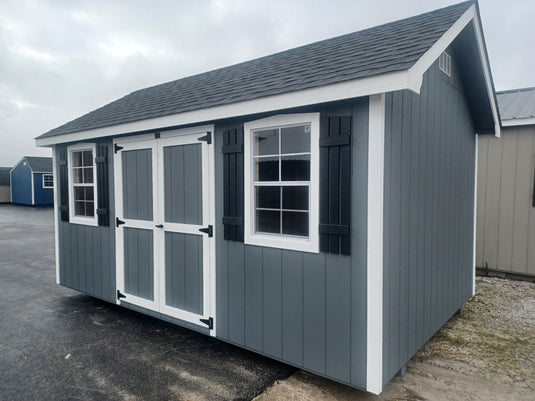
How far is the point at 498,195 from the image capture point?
5988mm

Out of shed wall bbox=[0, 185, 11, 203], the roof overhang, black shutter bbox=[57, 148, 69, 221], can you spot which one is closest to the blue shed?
shed wall bbox=[0, 185, 11, 203]

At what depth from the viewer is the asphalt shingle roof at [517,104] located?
18.7 feet

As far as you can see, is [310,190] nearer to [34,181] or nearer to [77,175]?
[77,175]

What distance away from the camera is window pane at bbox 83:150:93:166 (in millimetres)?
4640

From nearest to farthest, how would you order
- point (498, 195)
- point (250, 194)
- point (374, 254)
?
point (374, 254) < point (250, 194) < point (498, 195)

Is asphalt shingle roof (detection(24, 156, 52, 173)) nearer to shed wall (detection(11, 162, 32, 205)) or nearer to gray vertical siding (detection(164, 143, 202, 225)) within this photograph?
shed wall (detection(11, 162, 32, 205))

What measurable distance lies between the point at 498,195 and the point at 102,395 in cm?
630

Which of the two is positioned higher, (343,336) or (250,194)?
(250,194)

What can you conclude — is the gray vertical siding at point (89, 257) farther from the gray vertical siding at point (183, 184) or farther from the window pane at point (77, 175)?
the gray vertical siding at point (183, 184)

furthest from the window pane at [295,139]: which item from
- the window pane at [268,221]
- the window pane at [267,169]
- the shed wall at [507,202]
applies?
the shed wall at [507,202]

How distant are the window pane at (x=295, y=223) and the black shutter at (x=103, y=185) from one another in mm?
2563

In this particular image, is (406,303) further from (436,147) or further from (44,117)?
(44,117)

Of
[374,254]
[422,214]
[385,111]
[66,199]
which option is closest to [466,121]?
[422,214]

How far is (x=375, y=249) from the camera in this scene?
238 cm
